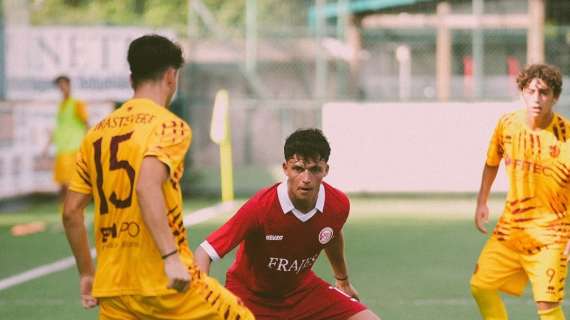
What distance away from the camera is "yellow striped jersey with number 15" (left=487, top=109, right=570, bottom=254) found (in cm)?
686

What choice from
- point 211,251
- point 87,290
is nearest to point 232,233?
point 211,251

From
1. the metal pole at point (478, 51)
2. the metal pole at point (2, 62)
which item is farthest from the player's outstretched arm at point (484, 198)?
the metal pole at point (2, 62)

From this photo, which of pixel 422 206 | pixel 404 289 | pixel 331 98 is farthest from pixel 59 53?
pixel 404 289

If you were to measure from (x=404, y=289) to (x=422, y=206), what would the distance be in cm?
882

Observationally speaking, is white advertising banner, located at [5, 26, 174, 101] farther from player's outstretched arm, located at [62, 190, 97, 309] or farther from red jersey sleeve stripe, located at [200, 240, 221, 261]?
player's outstretched arm, located at [62, 190, 97, 309]

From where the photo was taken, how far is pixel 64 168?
49.6 ft

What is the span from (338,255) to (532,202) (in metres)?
1.40

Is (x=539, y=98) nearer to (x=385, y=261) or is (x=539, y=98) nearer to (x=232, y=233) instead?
(x=232, y=233)

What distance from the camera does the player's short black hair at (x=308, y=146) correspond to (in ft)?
19.1

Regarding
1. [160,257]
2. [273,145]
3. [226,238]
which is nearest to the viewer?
[160,257]

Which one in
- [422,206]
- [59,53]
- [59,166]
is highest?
[59,53]

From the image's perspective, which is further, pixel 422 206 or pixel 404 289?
pixel 422 206

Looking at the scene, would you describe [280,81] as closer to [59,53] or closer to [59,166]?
[59,53]

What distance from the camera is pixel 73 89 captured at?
784 inches
